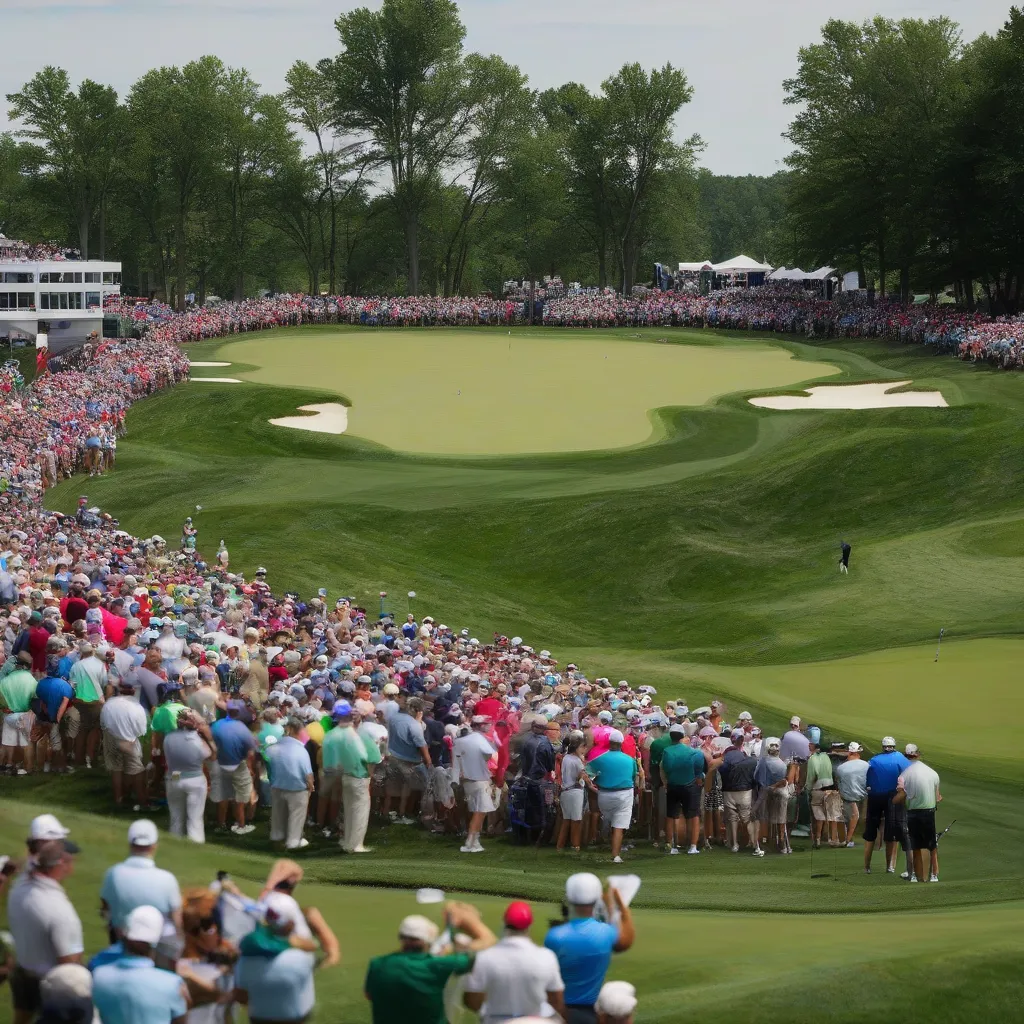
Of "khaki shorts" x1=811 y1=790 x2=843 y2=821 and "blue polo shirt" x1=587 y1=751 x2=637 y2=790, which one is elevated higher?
"blue polo shirt" x1=587 y1=751 x2=637 y2=790

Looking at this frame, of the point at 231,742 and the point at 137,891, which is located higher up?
the point at 137,891

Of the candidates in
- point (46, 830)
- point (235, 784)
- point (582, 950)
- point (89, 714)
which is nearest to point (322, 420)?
point (89, 714)

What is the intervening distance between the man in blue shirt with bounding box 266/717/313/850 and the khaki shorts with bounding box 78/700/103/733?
3.18 m

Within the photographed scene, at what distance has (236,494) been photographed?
43.7m

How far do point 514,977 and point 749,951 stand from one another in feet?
14.7

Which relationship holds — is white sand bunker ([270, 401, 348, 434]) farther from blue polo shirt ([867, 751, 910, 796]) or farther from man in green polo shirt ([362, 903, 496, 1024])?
man in green polo shirt ([362, 903, 496, 1024])

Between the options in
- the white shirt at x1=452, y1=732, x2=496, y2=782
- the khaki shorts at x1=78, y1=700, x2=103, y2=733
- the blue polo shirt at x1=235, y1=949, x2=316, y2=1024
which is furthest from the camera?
the khaki shorts at x1=78, y1=700, x2=103, y2=733

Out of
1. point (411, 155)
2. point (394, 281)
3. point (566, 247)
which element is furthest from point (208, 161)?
point (394, 281)

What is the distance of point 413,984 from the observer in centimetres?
895

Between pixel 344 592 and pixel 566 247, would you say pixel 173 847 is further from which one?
pixel 566 247

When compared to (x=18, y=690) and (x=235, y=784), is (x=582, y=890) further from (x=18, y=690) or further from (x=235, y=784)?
(x=18, y=690)

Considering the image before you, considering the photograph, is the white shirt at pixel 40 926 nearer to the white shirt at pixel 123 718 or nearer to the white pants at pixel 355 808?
the white pants at pixel 355 808

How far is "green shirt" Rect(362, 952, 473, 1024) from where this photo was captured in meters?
8.95

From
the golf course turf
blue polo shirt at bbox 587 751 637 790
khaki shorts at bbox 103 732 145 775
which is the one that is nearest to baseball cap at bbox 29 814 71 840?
the golf course turf
